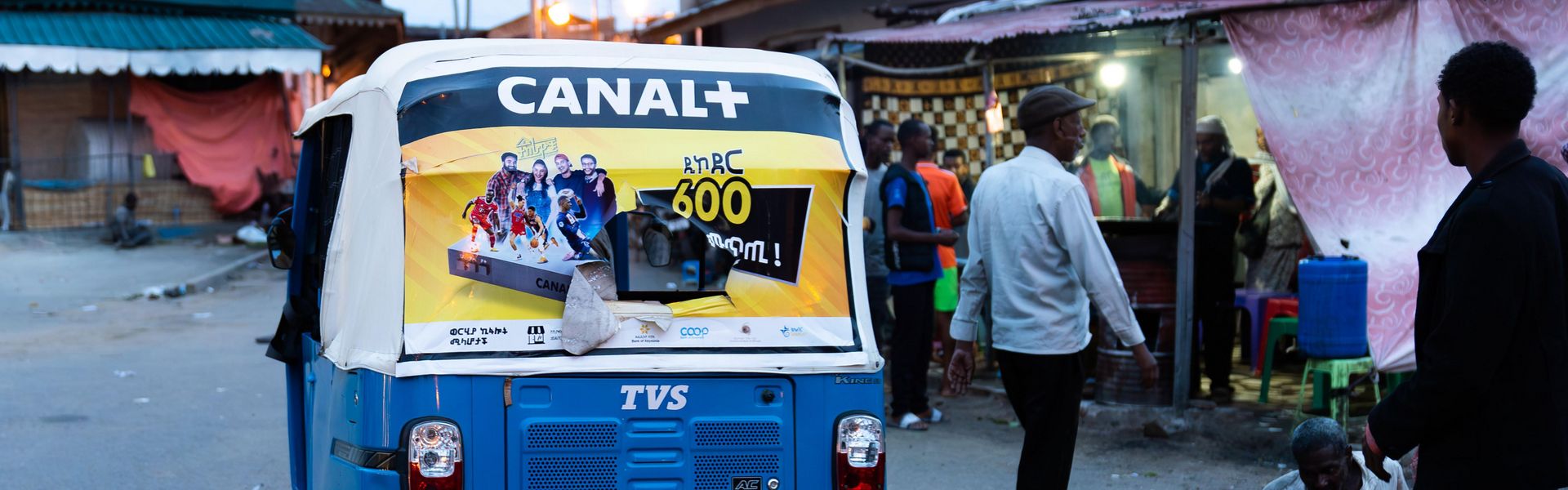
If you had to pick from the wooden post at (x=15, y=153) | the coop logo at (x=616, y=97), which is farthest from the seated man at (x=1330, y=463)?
the wooden post at (x=15, y=153)

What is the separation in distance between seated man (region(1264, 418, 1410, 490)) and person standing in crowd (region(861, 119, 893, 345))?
14.5 ft

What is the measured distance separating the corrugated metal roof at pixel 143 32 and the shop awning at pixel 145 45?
0.01 m

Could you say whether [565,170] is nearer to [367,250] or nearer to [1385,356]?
[367,250]

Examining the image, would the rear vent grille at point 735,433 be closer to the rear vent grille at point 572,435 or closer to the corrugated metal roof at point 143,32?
the rear vent grille at point 572,435

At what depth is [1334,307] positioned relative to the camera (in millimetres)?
7059

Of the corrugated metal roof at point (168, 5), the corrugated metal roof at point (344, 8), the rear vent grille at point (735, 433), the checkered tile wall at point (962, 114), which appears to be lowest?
the rear vent grille at point (735, 433)

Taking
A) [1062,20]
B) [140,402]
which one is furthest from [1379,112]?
[140,402]

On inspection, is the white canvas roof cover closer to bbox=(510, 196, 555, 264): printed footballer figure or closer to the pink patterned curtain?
bbox=(510, 196, 555, 264): printed footballer figure

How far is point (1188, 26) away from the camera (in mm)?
7441

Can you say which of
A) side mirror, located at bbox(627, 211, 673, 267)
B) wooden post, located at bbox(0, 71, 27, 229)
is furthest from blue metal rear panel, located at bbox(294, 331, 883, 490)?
wooden post, located at bbox(0, 71, 27, 229)

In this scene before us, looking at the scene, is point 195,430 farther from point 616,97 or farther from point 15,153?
point 15,153

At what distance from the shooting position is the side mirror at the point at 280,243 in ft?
16.2

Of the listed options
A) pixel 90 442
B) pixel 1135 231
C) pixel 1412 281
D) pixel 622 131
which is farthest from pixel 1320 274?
pixel 90 442

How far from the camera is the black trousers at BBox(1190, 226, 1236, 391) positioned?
333 inches
